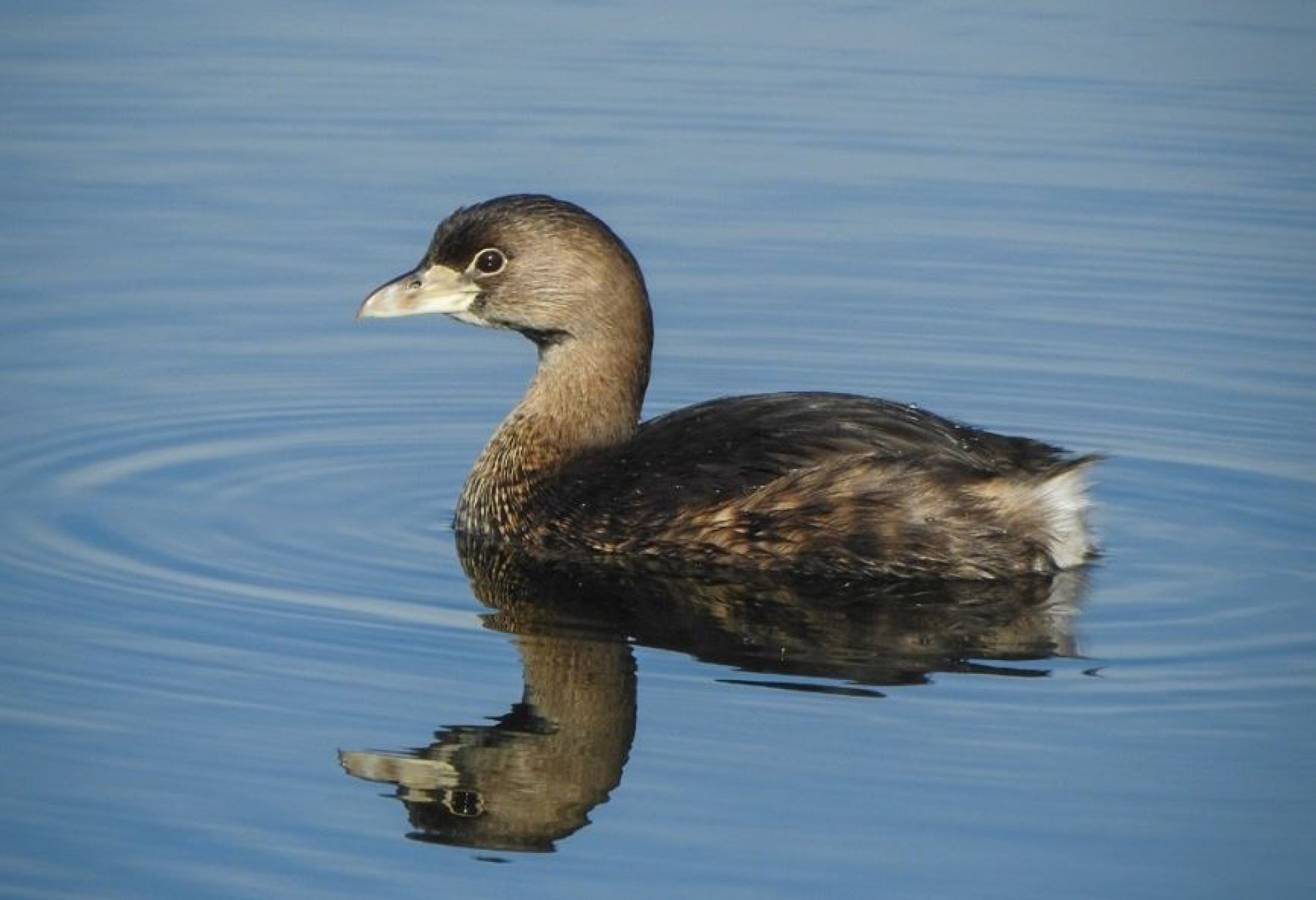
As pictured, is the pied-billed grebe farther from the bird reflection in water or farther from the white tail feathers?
the bird reflection in water

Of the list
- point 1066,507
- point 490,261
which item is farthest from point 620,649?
point 490,261

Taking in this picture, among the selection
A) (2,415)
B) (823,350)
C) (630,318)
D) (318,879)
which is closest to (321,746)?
(318,879)

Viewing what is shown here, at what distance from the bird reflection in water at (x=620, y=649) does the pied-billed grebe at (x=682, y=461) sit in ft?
0.36

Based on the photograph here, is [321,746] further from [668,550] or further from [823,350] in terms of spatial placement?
[823,350]

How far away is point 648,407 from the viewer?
38.0ft

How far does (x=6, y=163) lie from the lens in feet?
47.7

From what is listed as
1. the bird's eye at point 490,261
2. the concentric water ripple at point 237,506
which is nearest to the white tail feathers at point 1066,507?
the concentric water ripple at point 237,506

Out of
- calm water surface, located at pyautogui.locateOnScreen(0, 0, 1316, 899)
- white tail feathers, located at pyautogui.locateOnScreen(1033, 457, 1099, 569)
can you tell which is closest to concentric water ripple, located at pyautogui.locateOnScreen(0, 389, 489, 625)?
calm water surface, located at pyautogui.locateOnScreen(0, 0, 1316, 899)

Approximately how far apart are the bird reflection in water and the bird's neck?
276 mm

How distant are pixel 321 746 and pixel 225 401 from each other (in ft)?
12.9

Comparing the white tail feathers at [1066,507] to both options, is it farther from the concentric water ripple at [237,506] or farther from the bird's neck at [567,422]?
the concentric water ripple at [237,506]

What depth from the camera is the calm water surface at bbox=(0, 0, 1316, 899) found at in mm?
7184

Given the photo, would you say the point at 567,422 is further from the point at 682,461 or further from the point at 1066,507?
the point at 1066,507

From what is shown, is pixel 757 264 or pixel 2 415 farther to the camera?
pixel 757 264
